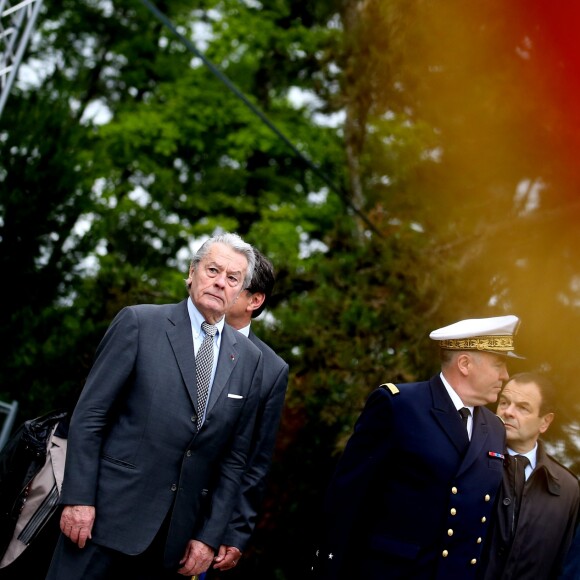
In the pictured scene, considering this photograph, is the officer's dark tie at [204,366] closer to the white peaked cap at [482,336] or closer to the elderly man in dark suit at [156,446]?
the elderly man in dark suit at [156,446]

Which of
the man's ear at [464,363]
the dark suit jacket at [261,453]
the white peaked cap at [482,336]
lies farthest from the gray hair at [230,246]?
the man's ear at [464,363]

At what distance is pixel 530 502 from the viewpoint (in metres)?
3.98

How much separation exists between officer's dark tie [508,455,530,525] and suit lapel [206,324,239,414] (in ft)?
4.42

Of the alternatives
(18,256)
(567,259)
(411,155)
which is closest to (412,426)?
(567,259)

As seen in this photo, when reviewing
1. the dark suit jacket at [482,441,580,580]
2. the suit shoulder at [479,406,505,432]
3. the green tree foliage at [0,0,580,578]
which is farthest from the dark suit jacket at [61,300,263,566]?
the green tree foliage at [0,0,580,578]

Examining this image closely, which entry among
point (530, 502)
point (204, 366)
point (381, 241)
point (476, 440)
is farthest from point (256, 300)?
point (381, 241)

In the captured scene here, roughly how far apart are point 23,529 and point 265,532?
18.4 feet

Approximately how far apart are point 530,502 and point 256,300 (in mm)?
1509

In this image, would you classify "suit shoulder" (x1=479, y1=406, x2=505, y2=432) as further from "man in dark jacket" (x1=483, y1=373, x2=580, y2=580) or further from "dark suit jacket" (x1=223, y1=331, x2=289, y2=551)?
"dark suit jacket" (x1=223, y1=331, x2=289, y2=551)

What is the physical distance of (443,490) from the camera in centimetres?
344

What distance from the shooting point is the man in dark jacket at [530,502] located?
388 centimetres

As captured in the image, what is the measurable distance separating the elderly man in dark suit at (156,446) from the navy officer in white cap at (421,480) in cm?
43

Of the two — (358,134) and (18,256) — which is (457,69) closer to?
(358,134)

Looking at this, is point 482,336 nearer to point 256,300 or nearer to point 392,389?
point 392,389
